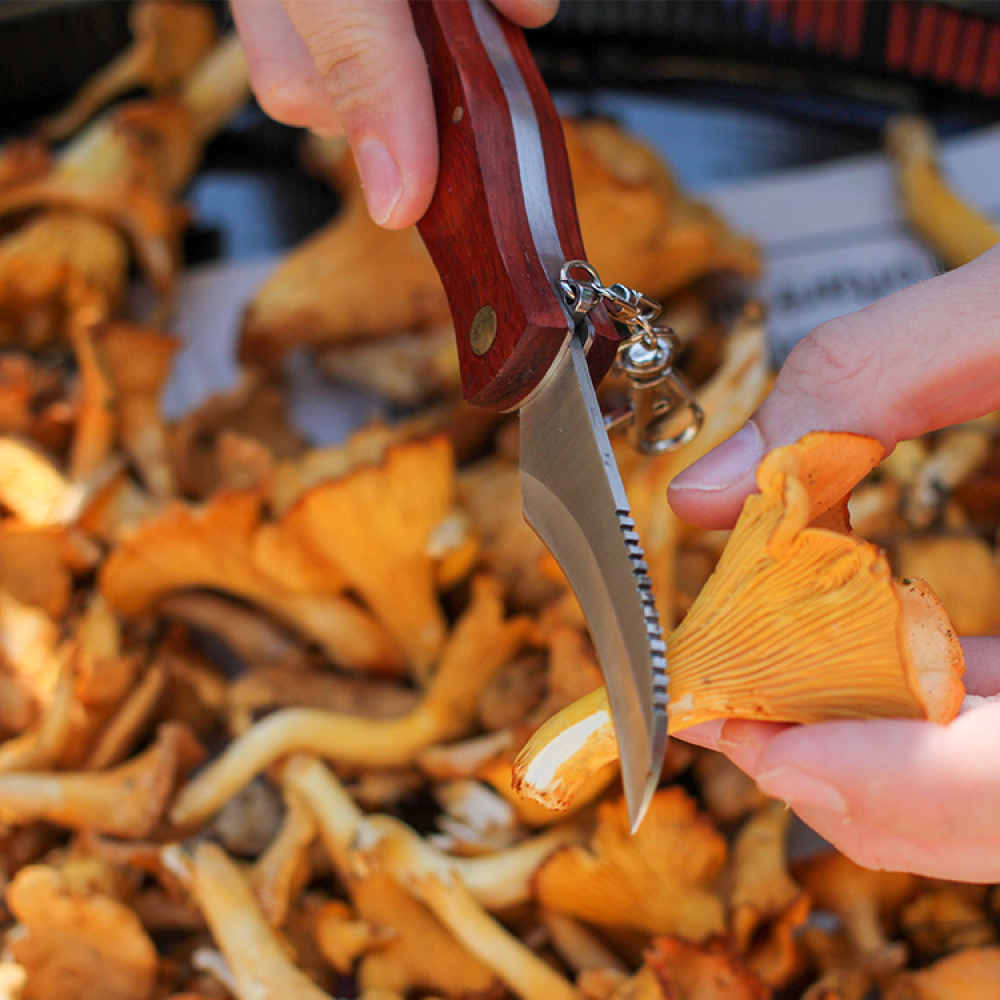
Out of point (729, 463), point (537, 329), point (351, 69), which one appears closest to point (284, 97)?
point (351, 69)

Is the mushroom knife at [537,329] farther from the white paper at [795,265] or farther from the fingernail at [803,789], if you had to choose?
the white paper at [795,265]

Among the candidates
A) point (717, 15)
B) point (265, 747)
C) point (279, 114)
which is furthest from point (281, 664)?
point (717, 15)

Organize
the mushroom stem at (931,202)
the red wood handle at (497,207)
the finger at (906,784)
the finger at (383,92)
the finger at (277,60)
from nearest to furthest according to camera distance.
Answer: the finger at (906,784) → the red wood handle at (497,207) → the finger at (383,92) → the finger at (277,60) → the mushroom stem at (931,202)

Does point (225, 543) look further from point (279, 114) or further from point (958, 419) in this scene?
point (958, 419)

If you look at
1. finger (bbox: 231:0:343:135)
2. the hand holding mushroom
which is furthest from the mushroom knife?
finger (bbox: 231:0:343:135)

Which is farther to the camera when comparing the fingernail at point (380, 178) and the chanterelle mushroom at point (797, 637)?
the fingernail at point (380, 178)

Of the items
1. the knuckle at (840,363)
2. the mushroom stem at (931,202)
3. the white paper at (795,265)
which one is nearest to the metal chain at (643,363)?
the knuckle at (840,363)

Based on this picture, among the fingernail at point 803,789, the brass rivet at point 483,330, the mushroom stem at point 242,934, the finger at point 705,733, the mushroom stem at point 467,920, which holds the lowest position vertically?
the mushroom stem at point 467,920

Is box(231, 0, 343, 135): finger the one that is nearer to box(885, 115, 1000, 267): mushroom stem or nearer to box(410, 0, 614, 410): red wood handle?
box(410, 0, 614, 410): red wood handle
